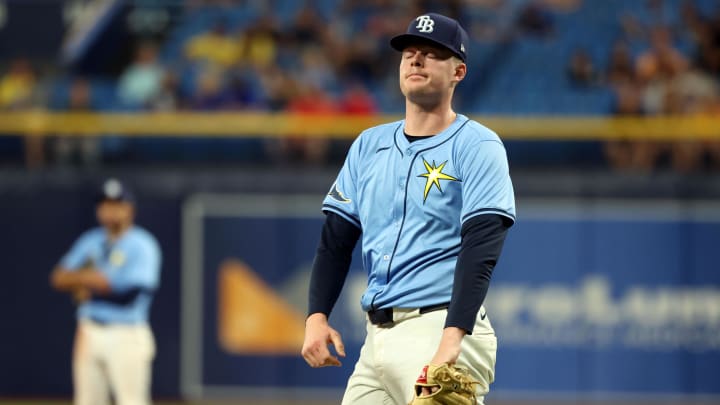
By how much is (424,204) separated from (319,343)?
22.7 inches

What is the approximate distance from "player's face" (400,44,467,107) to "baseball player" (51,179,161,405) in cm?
556

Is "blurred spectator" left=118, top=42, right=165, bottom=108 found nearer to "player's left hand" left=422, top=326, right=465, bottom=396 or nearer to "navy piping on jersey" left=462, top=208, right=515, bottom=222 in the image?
"navy piping on jersey" left=462, top=208, right=515, bottom=222

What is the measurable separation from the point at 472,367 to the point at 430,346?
155mm

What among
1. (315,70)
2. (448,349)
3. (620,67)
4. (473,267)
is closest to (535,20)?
(620,67)

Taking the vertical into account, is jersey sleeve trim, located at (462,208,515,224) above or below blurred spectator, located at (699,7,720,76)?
below

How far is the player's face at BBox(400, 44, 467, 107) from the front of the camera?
4.32m

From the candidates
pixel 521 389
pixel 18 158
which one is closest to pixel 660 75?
pixel 521 389

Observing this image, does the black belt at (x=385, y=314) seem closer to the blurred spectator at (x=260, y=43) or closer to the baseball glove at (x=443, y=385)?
the baseball glove at (x=443, y=385)

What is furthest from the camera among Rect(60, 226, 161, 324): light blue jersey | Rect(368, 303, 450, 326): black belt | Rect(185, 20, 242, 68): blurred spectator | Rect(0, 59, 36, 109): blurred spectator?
Rect(185, 20, 242, 68): blurred spectator

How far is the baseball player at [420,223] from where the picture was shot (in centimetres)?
425

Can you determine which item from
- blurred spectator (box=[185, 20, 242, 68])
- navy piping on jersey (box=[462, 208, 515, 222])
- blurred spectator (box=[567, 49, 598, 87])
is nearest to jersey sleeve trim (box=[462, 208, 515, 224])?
navy piping on jersey (box=[462, 208, 515, 222])

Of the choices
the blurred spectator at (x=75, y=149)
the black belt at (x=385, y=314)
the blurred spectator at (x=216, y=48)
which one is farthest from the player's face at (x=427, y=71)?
the blurred spectator at (x=216, y=48)

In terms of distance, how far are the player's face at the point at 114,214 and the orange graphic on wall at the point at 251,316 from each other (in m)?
3.19

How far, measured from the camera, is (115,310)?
9.59 metres
